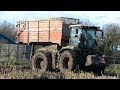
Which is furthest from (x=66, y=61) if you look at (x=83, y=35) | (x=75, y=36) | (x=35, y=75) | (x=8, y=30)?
(x=8, y=30)

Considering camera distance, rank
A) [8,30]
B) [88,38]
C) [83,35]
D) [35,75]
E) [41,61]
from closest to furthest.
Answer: [35,75]
[83,35]
[88,38]
[41,61]
[8,30]

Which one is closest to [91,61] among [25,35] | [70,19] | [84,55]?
[84,55]

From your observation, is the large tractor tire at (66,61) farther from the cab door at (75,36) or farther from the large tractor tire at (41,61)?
the large tractor tire at (41,61)

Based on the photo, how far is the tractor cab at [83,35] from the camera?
13.1 meters

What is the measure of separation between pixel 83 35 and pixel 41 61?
2.75m

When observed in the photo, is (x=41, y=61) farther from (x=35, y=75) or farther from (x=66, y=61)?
(x=35, y=75)

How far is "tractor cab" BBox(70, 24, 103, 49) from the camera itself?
1307 centimetres

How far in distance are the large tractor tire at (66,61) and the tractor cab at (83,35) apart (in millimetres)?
591

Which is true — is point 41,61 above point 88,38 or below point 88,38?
below

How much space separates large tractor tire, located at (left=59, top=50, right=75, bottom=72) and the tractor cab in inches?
23.3

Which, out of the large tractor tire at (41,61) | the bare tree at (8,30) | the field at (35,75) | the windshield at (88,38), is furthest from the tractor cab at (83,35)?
the bare tree at (8,30)

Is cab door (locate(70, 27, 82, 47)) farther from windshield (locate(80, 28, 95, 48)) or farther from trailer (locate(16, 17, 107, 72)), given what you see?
windshield (locate(80, 28, 95, 48))

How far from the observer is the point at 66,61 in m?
13.2
